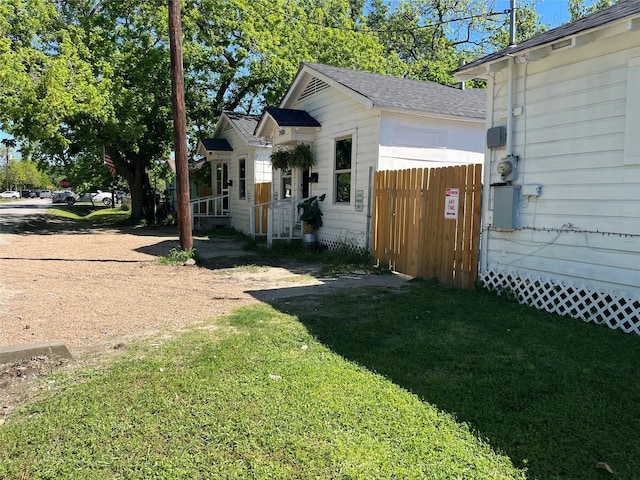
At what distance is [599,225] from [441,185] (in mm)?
2681

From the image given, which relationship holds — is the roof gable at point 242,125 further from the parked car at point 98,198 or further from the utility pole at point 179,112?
the parked car at point 98,198

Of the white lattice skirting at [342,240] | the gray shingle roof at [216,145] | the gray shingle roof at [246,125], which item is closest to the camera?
the white lattice skirting at [342,240]

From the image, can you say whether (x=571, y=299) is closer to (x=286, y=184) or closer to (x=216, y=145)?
(x=286, y=184)

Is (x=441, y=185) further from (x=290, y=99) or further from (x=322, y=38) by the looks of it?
(x=322, y=38)

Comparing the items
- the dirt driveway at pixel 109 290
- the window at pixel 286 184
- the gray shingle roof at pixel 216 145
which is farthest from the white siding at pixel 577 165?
the gray shingle roof at pixel 216 145

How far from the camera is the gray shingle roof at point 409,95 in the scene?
32.9 feet

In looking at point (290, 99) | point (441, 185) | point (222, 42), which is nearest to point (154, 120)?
point (222, 42)

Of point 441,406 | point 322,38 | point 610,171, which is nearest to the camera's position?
point 441,406

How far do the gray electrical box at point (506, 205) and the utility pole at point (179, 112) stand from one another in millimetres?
6582

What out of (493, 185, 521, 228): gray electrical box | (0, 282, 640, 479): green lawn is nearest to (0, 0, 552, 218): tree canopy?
(493, 185, 521, 228): gray electrical box

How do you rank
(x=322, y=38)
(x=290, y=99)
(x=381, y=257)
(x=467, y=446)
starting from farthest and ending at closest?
(x=322, y=38) < (x=290, y=99) < (x=381, y=257) < (x=467, y=446)

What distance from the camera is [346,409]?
11.0 ft

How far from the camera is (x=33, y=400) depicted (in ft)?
11.6

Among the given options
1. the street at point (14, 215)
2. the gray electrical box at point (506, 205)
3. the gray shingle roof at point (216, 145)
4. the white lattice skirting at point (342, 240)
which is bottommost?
the street at point (14, 215)
